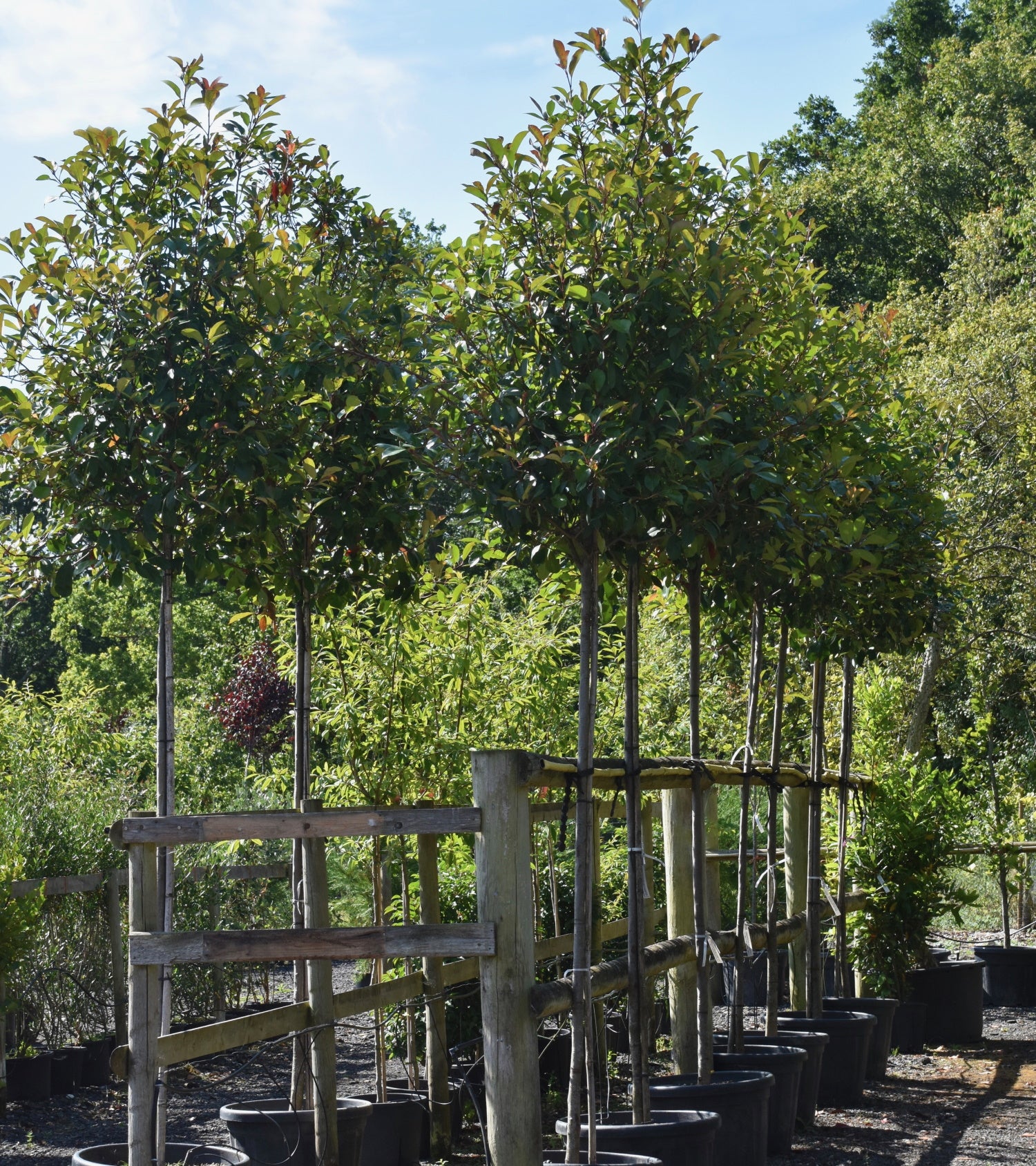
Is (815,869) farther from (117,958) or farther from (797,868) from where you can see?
(117,958)

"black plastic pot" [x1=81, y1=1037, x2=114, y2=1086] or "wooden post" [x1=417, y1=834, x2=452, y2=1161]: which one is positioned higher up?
"wooden post" [x1=417, y1=834, x2=452, y2=1161]

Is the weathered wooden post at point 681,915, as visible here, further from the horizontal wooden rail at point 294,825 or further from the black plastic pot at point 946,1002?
the black plastic pot at point 946,1002

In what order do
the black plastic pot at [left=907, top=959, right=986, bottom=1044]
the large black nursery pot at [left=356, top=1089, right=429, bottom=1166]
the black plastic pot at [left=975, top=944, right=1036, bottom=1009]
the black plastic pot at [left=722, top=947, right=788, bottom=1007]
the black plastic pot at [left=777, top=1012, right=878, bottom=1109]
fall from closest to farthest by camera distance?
the large black nursery pot at [left=356, top=1089, right=429, bottom=1166] < the black plastic pot at [left=777, top=1012, right=878, bottom=1109] < the black plastic pot at [left=907, top=959, right=986, bottom=1044] < the black plastic pot at [left=722, top=947, right=788, bottom=1007] < the black plastic pot at [left=975, top=944, right=1036, bottom=1009]

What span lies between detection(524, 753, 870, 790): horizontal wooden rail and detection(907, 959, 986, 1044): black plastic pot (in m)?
2.78

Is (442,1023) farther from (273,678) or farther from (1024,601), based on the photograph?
(273,678)

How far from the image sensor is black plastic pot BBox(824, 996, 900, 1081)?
25.2 feet

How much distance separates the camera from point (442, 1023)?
239 inches

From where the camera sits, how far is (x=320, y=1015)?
478 cm

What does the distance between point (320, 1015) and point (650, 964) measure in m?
1.28

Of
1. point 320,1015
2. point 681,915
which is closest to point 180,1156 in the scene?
point 320,1015

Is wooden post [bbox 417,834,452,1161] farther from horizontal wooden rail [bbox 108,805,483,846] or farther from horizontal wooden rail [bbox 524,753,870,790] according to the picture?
horizontal wooden rail [bbox 108,805,483,846]

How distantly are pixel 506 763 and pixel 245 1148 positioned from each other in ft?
6.11

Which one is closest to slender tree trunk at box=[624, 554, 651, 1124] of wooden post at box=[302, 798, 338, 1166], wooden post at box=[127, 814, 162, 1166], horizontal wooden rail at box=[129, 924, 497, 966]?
horizontal wooden rail at box=[129, 924, 497, 966]

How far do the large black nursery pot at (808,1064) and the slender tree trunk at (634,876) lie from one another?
195cm
